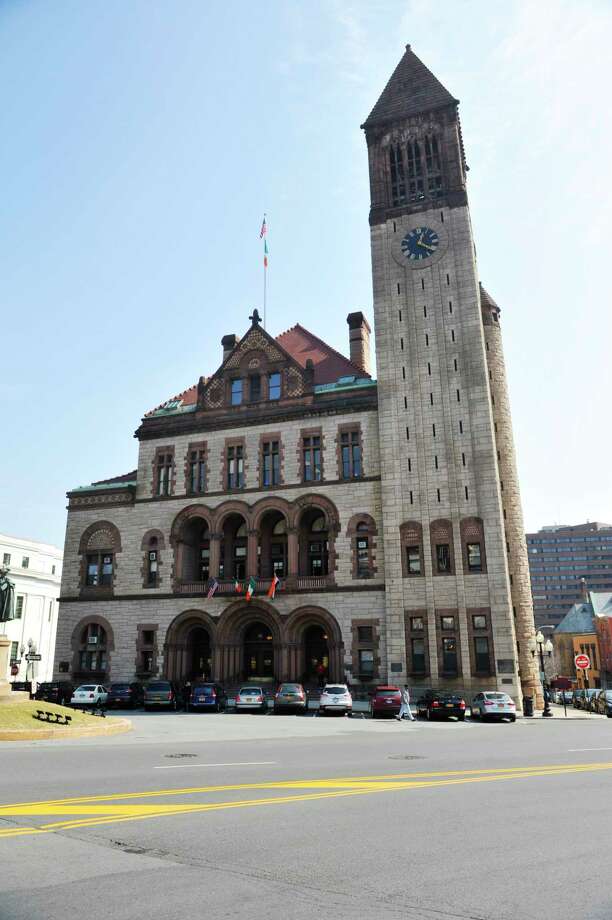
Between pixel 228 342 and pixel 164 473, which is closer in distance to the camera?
pixel 164 473

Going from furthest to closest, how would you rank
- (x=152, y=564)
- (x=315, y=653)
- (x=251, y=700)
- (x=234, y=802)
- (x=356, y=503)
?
(x=152, y=564) < (x=315, y=653) < (x=356, y=503) < (x=251, y=700) < (x=234, y=802)

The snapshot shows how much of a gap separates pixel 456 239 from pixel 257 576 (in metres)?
28.8

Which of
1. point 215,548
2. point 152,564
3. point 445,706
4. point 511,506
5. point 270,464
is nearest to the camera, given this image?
point 445,706

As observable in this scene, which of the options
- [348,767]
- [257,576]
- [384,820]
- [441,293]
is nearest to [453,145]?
[441,293]

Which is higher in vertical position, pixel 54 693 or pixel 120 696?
pixel 54 693

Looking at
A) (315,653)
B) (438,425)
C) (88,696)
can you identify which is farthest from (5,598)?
(438,425)

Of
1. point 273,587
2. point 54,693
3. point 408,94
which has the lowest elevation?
point 54,693

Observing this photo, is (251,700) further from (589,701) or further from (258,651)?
(589,701)

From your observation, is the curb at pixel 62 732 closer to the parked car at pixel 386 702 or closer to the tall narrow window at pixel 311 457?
the parked car at pixel 386 702

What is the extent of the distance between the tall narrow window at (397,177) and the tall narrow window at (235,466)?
23.1m

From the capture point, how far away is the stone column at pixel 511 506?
44.8 metres

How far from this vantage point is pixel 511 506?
1911 inches

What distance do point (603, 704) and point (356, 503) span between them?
806 inches

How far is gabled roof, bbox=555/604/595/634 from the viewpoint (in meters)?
114
